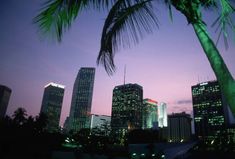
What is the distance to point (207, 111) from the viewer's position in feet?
536

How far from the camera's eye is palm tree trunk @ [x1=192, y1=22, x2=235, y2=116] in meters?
1.25

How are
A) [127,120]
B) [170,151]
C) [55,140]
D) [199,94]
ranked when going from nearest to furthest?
[170,151], [55,140], [199,94], [127,120]

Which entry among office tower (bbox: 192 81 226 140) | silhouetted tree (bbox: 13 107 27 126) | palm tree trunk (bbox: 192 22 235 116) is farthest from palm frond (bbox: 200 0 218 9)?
office tower (bbox: 192 81 226 140)

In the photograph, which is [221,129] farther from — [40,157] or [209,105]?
[40,157]

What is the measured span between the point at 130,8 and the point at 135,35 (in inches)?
10.9

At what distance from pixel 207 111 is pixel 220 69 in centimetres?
17921

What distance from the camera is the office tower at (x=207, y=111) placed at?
15288 cm

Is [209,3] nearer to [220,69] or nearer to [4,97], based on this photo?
[220,69]

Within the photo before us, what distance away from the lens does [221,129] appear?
153875 millimetres

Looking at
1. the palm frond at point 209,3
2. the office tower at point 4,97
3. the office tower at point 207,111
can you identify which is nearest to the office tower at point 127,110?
the office tower at point 207,111

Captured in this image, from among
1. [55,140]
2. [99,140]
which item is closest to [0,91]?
[99,140]

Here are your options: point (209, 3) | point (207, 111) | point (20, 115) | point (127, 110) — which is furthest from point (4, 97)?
point (209, 3)

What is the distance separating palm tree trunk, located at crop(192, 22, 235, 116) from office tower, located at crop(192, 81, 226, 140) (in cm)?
16092

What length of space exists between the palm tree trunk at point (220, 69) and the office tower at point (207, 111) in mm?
160925
